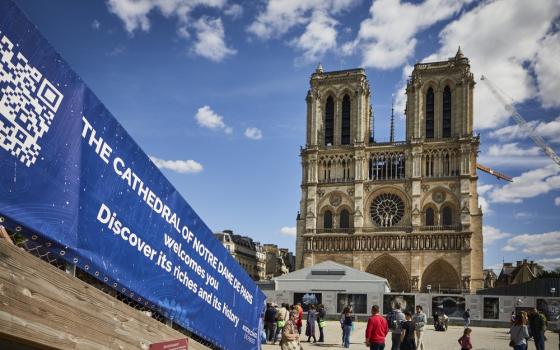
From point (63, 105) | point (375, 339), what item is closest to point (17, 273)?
point (63, 105)

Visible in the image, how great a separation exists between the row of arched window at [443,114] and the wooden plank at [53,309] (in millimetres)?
52302

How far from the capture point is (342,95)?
5503 cm

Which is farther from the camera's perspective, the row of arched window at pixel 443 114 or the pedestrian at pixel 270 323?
the row of arched window at pixel 443 114

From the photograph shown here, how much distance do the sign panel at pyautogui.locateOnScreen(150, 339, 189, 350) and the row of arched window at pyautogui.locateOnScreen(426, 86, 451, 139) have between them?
2026 inches

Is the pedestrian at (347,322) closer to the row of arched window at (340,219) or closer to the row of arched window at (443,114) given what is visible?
the row of arched window at (340,219)

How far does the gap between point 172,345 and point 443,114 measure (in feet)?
172

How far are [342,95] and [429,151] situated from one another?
11.4 m

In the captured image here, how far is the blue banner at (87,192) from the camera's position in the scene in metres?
2.24

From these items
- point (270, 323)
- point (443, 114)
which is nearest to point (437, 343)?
point (270, 323)

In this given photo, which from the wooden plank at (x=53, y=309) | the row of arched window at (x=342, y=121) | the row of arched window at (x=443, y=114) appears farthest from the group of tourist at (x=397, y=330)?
the row of arched window at (x=443, y=114)

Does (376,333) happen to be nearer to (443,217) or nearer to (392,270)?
(392,270)

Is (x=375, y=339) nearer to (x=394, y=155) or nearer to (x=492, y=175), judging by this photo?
(x=394, y=155)

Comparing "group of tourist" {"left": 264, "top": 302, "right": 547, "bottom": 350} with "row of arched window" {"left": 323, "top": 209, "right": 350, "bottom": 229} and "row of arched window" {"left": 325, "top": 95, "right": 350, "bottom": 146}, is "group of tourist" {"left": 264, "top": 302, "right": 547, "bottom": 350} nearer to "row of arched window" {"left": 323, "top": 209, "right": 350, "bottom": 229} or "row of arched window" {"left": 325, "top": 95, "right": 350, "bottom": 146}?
"row of arched window" {"left": 323, "top": 209, "right": 350, "bottom": 229}

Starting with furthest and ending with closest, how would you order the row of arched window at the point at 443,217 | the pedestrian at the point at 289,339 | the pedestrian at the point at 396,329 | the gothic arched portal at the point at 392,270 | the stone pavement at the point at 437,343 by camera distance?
the row of arched window at the point at 443,217 → the gothic arched portal at the point at 392,270 → the stone pavement at the point at 437,343 → the pedestrian at the point at 396,329 → the pedestrian at the point at 289,339
